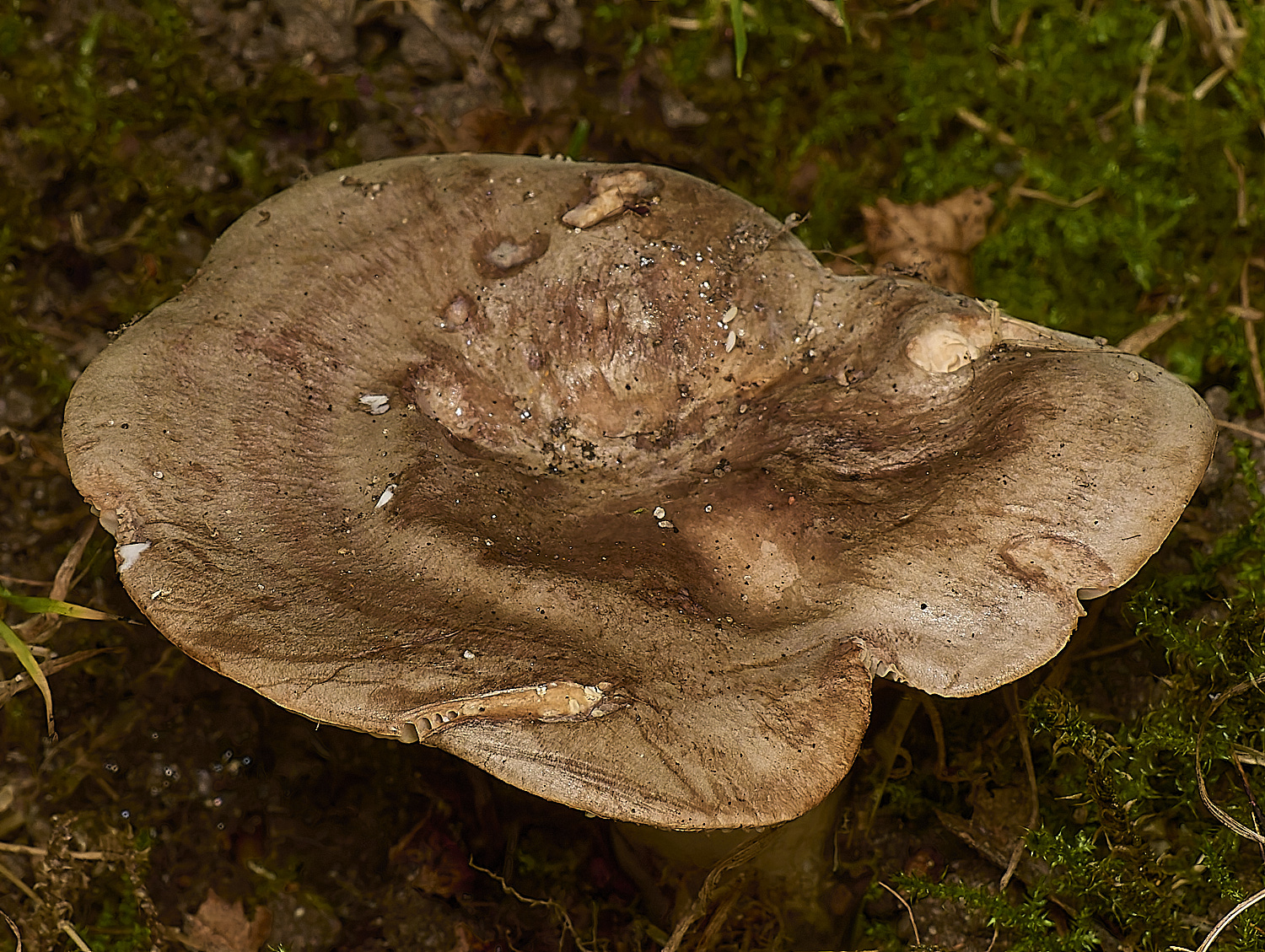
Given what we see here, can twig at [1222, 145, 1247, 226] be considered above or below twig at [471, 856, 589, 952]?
above

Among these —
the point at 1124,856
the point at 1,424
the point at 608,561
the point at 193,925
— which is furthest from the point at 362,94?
the point at 1124,856

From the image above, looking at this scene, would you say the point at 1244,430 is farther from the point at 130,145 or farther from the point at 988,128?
the point at 130,145


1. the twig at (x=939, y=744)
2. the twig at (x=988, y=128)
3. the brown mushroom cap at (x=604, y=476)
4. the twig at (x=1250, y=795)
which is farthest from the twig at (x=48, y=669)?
the twig at (x=988, y=128)

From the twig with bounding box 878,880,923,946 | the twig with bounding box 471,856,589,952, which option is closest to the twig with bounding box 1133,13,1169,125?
the twig with bounding box 878,880,923,946

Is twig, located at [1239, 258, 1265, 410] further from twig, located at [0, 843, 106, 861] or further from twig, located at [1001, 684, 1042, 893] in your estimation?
twig, located at [0, 843, 106, 861]

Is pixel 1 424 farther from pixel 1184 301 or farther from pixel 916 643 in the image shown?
pixel 1184 301

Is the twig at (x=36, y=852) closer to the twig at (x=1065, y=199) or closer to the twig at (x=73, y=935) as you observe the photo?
the twig at (x=73, y=935)

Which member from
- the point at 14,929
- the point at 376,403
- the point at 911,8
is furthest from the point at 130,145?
the point at 911,8
